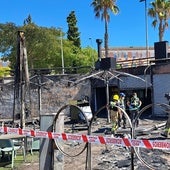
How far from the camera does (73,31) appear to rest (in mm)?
68812

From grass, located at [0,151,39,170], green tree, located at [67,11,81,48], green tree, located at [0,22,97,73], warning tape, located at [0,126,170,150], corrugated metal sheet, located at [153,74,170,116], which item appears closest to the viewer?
warning tape, located at [0,126,170,150]

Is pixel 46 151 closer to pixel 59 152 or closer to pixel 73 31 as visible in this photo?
pixel 59 152

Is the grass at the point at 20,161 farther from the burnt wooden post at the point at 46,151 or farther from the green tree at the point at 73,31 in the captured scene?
the green tree at the point at 73,31

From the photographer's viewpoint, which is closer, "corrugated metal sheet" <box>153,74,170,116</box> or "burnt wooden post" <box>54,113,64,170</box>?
"burnt wooden post" <box>54,113,64,170</box>

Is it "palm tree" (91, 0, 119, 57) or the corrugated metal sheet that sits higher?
"palm tree" (91, 0, 119, 57)

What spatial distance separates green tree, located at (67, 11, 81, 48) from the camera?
224 feet

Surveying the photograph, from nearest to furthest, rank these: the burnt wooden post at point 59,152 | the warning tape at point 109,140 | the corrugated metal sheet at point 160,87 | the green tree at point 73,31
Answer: the warning tape at point 109,140 < the burnt wooden post at point 59,152 < the corrugated metal sheet at point 160,87 < the green tree at point 73,31

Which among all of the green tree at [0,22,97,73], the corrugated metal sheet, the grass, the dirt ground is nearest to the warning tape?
the dirt ground

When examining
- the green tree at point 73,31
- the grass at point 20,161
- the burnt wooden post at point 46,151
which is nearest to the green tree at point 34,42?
the green tree at point 73,31

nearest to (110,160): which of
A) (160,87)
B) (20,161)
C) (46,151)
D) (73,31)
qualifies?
(20,161)

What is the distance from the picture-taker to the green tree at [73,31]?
224 feet

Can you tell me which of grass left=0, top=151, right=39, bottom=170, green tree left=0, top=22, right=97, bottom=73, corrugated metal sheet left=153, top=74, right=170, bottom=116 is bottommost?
grass left=0, top=151, right=39, bottom=170

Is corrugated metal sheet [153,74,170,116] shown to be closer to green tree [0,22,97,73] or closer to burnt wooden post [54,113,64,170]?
burnt wooden post [54,113,64,170]

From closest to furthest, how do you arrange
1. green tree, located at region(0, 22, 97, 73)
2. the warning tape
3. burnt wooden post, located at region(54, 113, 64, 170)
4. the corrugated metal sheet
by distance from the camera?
1. the warning tape
2. burnt wooden post, located at region(54, 113, 64, 170)
3. the corrugated metal sheet
4. green tree, located at region(0, 22, 97, 73)
